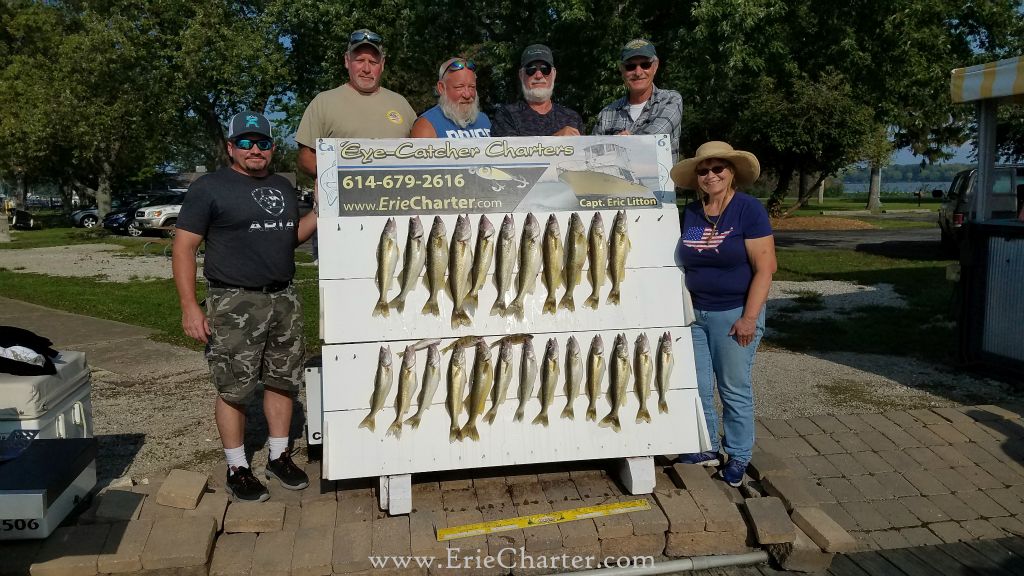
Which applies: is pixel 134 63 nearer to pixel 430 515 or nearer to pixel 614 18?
pixel 614 18

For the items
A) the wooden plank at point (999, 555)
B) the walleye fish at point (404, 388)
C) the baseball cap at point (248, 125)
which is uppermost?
the baseball cap at point (248, 125)

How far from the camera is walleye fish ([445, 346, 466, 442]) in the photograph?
161 inches

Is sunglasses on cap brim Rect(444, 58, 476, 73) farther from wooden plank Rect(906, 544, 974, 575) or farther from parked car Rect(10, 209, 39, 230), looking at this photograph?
parked car Rect(10, 209, 39, 230)

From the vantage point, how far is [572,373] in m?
4.20

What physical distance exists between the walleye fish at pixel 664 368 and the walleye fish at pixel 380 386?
1525 mm

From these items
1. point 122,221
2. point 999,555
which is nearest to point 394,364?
point 999,555

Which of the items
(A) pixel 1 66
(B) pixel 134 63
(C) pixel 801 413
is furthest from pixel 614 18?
(A) pixel 1 66

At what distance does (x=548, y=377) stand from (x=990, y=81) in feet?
17.2

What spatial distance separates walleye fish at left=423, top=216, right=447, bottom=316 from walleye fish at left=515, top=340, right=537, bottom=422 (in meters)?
0.54

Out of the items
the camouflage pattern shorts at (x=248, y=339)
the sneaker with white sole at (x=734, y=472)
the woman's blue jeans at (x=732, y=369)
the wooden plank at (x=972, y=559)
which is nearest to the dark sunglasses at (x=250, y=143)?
the camouflage pattern shorts at (x=248, y=339)

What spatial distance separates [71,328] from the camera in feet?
31.4

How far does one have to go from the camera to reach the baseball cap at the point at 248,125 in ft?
13.5

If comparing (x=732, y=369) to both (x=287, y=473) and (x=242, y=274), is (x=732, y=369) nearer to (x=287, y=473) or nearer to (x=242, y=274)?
(x=287, y=473)

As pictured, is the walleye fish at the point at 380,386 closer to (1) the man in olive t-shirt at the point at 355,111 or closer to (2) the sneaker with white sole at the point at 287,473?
(2) the sneaker with white sole at the point at 287,473
